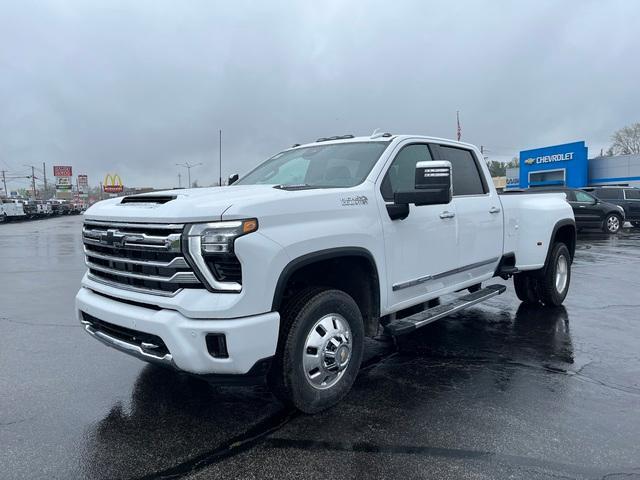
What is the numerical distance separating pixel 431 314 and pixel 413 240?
700mm

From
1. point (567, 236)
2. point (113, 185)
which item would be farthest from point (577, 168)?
point (113, 185)

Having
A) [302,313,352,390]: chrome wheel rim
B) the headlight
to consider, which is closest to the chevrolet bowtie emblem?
the headlight

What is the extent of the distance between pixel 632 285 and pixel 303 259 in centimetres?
747

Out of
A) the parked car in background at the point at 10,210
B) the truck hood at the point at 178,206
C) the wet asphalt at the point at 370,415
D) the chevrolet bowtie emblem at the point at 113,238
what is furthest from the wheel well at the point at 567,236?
the parked car in background at the point at 10,210

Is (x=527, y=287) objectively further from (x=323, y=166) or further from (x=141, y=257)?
(x=141, y=257)

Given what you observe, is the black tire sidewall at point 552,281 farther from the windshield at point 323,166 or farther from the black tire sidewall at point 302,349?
the black tire sidewall at point 302,349

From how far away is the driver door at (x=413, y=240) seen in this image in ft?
13.1

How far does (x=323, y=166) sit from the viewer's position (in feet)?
14.8

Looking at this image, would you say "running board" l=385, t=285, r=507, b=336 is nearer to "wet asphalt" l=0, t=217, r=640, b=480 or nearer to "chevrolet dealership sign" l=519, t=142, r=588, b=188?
"wet asphalt" l=0, t=217, r=640, b=480

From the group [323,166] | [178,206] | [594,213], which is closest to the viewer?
[178,206]

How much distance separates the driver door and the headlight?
135 centimetres

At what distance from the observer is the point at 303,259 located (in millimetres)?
3234

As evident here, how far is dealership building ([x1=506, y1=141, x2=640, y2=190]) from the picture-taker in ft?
116

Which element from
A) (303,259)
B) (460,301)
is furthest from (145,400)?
(460,301)
